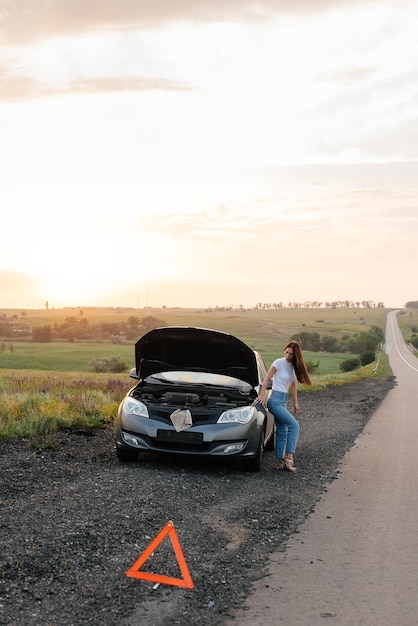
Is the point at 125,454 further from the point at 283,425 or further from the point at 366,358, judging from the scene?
the point at 366,358

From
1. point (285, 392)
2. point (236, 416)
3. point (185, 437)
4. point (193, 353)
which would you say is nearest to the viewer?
point (185, 437)

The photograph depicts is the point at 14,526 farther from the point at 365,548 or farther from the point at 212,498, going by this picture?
the point at 365,548

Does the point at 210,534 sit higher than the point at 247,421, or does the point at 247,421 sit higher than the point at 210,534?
the point at 247,421

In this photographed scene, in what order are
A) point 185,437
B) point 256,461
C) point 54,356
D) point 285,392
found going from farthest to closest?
1. point 54,356
2. point 285,392
3. point 256,461
4. point 185,437

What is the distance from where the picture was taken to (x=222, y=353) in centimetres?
1018

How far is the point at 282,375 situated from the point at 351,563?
3.95m

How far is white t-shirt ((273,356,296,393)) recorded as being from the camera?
30.0 feet

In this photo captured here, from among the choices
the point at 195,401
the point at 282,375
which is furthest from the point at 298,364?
the point at 195,401

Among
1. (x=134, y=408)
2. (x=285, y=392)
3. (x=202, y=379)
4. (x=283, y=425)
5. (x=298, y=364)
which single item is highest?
(x=298, y=364)

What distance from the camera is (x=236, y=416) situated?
344 inches

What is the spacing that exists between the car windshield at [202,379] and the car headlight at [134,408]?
98 centimetres

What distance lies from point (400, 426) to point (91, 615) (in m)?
12.1

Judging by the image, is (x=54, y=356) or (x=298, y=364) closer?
(x=298, y=364)

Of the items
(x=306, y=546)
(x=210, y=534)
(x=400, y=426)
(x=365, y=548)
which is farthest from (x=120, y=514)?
(x=400, y=426)
